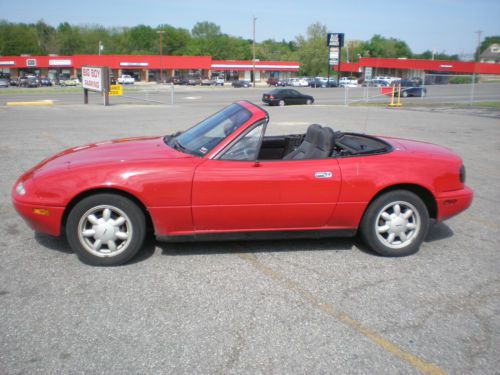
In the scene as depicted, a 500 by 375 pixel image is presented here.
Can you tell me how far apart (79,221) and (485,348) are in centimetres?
328

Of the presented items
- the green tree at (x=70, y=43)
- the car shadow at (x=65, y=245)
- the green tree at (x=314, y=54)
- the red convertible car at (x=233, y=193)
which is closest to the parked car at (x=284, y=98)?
the red convertible car at (x=233, y=193)

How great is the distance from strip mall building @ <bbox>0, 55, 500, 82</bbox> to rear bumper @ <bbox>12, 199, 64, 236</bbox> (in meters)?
75.1

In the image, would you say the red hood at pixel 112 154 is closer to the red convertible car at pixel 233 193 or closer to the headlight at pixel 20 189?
the red convertible car at pixel 233 193

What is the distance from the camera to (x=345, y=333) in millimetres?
3250

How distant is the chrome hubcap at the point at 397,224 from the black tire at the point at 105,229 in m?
2.27

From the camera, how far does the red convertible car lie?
413cm

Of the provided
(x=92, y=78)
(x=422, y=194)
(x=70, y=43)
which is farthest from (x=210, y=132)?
(x=70, y=43)

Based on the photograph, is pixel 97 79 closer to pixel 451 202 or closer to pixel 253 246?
pixel 253 246

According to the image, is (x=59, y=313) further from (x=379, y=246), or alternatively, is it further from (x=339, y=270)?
(x=379, y=246)

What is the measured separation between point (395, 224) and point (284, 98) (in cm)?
2784

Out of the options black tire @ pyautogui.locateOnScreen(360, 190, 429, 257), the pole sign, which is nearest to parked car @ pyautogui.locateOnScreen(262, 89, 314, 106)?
black tire @ pyautogui.locateOnScreen(360, 190, 429, 257)

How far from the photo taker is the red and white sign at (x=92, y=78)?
26312 mm


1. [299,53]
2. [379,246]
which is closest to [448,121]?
[379,246]

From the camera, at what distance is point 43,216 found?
13.5 feet
